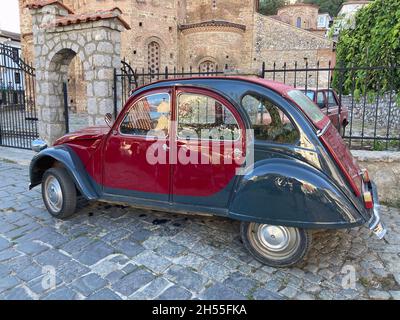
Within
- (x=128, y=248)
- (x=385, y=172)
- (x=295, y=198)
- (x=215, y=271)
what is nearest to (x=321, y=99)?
(x=385, y=172)

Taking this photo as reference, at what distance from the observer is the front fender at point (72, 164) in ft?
12.2

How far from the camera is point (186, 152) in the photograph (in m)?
3.18

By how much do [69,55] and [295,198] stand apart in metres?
6.24

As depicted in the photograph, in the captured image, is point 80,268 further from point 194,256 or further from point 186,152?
point 186,152

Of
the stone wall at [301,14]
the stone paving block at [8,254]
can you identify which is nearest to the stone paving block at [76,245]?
the stone paving block at [8,254]

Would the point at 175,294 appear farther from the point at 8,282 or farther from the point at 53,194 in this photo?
the point at 53,194

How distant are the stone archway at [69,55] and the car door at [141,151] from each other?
2.97 m

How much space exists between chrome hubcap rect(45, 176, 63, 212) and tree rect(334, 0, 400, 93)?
5.59 meters

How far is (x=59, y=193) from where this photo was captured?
3932 mm

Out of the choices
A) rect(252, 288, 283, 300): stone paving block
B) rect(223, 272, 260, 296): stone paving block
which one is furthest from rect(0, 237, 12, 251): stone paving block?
rect(252, 288, 283, 300): stone paving block

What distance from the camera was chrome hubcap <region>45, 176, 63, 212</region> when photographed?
12.9ft

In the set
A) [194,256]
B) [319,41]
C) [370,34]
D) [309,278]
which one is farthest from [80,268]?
[319,41]

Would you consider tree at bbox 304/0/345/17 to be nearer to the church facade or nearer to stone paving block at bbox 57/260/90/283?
the church facade

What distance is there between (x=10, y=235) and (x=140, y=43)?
1800 centimetres
